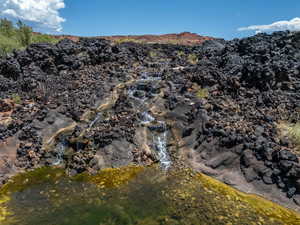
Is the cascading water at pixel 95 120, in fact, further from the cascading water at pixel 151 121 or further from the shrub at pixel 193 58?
the shrub at pixel 193 58

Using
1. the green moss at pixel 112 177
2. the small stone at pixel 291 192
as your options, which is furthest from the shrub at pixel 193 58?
the small stone at pixel 291 192

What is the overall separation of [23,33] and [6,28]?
438 cm

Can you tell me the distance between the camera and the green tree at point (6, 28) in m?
38.2

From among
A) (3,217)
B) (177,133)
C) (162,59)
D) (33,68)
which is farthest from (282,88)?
(33,68)

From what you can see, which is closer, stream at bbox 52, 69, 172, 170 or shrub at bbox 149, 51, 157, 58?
stream at bbox 52, 69, 172, 170

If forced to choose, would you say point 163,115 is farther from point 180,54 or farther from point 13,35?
point 13,35

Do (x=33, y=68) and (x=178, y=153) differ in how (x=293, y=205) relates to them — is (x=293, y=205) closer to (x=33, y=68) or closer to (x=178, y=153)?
(x=178, y=153)

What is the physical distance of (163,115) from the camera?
1966 centimetres

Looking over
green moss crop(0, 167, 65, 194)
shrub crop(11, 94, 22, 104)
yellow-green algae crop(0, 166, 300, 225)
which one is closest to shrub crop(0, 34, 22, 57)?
shrub crop(11, 94, 22, 104)

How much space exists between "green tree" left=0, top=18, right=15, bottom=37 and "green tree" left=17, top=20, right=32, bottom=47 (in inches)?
84.7

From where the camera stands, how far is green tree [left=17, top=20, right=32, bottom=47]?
36562 millimetres

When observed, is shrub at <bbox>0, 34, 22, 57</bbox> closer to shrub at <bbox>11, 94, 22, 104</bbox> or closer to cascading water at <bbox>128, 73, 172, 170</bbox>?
shrub at <bbox>11, 94, 22, 104</bbox>

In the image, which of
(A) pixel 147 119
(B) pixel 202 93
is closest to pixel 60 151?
(A) pixel 147 119

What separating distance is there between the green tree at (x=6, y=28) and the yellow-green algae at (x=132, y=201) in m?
32.1
